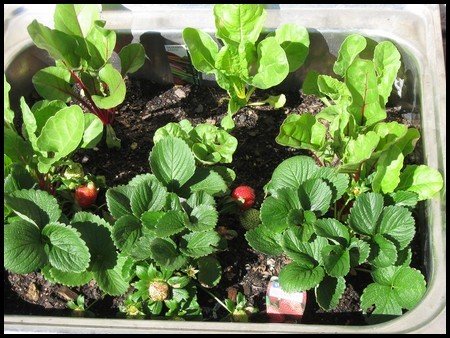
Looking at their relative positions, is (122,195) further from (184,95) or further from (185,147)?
(184,95)

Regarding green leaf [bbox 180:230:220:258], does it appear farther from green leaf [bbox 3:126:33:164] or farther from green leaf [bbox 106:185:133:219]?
green leaf [bbox 3:126:33:164]

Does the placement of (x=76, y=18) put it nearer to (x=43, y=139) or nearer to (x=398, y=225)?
(x=43, y=139)

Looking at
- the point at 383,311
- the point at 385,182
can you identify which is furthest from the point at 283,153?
the point at 383,311

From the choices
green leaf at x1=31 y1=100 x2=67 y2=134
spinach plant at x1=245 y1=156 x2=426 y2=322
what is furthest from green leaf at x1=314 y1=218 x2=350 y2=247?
green leaf at x1=31 y1=100 x2=67 y2=134

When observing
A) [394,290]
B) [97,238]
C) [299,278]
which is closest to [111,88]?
[97,238]

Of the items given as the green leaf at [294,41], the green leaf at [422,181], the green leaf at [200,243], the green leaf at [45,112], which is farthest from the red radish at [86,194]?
the green leaf at [422,181]

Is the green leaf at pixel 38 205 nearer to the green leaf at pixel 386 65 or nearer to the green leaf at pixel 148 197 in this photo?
the green leaf at pixel 148 197
